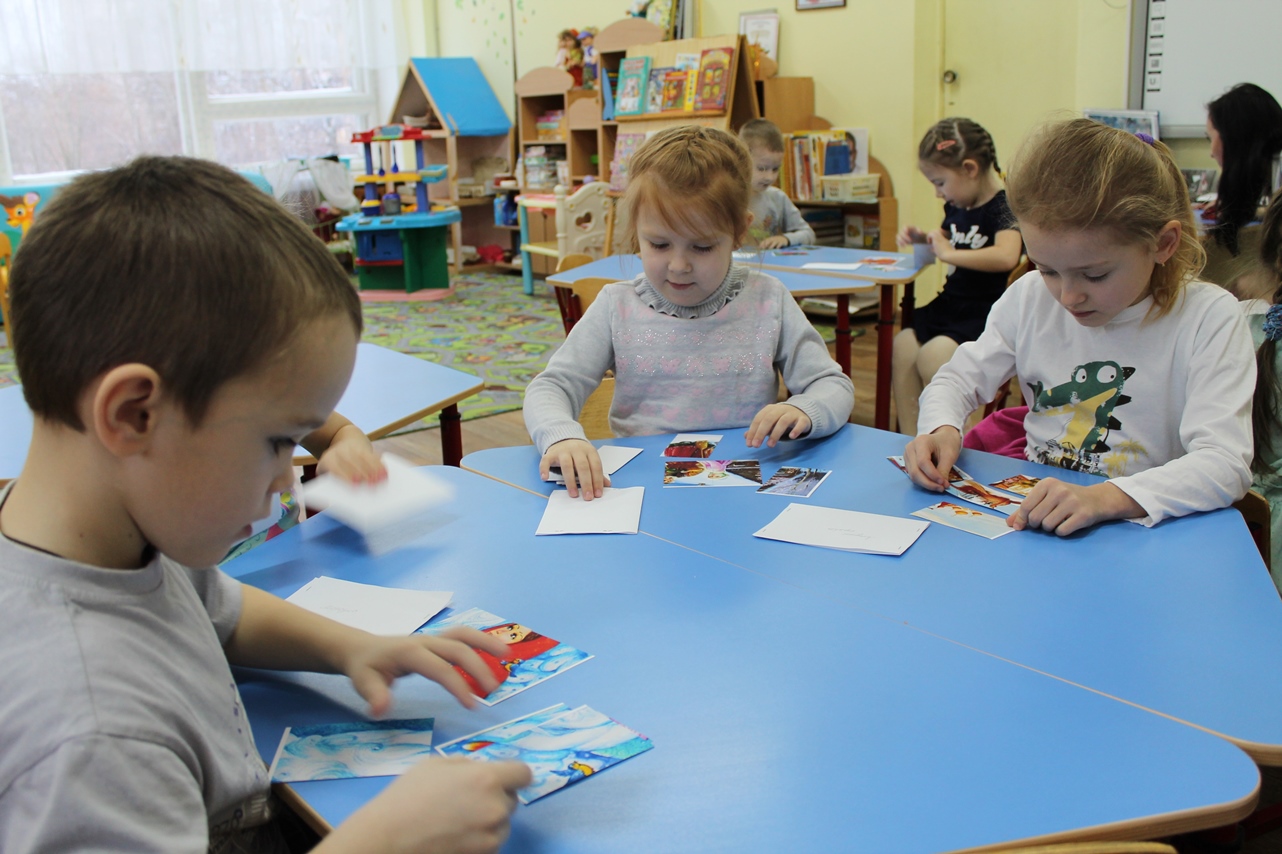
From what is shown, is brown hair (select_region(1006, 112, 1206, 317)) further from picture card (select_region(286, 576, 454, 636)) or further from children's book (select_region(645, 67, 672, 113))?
children's book (select_region(645, 67, 672, 113))

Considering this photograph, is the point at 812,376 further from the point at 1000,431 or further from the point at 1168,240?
the point at 1168,240

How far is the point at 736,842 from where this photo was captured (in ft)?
2.28

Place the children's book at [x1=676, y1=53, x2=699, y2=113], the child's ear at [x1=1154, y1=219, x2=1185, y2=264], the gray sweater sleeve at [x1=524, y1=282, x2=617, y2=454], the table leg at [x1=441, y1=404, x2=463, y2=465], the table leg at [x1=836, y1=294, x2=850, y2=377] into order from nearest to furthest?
1. the child's ear at [x1=1154, y1=219, x2=1185, y2=264]
2. the gray sweater sleeve at [x1=524, y1=282, x2=617, y2=454]
3. the table leg at [x1=441, y1=404, x2=463, y2=465]
4. the table leg at [x1=836, y1=294, x2=850, y2=377]
5. the children's book at [x1=676, y1=53, x2=699, y2=113]

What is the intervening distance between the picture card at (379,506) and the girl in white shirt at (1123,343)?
0.68 m

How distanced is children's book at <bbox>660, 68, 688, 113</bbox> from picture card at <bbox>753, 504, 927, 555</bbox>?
4.55 meters

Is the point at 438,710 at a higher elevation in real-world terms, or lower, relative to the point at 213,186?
lower

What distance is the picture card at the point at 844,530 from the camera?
118 centimetres

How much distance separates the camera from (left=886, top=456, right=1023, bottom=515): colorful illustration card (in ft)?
4.23

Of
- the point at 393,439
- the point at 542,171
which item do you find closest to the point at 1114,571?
the point at 393,439

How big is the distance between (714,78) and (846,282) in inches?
98.8

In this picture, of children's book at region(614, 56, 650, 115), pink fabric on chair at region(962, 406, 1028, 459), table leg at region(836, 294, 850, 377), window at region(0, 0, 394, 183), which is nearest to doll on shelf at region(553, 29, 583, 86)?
children's book at region(614, 56, 650, 115)

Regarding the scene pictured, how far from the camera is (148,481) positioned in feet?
2.09

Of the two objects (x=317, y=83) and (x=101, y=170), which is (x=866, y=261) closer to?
(x=101, y=170)

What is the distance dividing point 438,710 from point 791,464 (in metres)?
0.77
